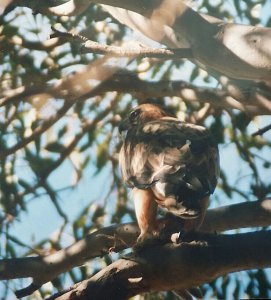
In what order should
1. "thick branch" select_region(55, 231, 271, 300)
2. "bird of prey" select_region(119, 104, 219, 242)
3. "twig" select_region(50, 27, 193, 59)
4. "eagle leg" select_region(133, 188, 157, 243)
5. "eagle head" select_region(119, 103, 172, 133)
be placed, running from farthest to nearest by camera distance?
1. "eagle head" select_region(119, 103, 172, 133)
2. "eagle leg" select_region(133, 188, 157, 243)
3. "bird of prey" select_region(119, 104, 219, 242)
4. "twig" select_region(50, 27, 193, 59)
5. "thick branch" select_region(55, 231, 271, 300)

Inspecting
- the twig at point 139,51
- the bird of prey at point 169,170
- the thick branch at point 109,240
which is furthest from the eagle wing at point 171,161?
the twig at point 139,51

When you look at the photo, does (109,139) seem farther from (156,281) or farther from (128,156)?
(156,281)

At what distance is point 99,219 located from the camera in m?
6.48

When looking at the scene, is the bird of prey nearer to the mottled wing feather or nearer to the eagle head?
the mottled wing feather

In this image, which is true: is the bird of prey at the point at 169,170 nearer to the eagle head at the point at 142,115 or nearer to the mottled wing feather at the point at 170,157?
the mottled wing feather at the point at 170,157

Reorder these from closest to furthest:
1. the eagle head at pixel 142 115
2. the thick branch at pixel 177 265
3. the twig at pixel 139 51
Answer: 1. the thick branch at pixel 177 265
2. the twig at pixel 139 51
3. the eagle head at pixel 142 115

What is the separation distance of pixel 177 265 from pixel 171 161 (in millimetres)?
1222

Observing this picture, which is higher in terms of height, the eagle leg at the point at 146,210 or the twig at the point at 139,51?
the twig at the point at 139,51

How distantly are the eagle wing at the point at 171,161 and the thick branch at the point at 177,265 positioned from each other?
0.52 metres

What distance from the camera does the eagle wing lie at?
13.8ft

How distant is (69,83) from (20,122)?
64.3 inches

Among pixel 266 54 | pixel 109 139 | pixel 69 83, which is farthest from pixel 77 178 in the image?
pixel 266 54

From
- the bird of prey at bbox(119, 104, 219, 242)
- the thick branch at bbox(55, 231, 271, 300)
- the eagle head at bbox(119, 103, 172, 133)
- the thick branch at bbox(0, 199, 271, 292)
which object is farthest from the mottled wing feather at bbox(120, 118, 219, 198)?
the thick branch at bbox(55, 231, 271, 300)

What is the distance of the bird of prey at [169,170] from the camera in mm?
4133
